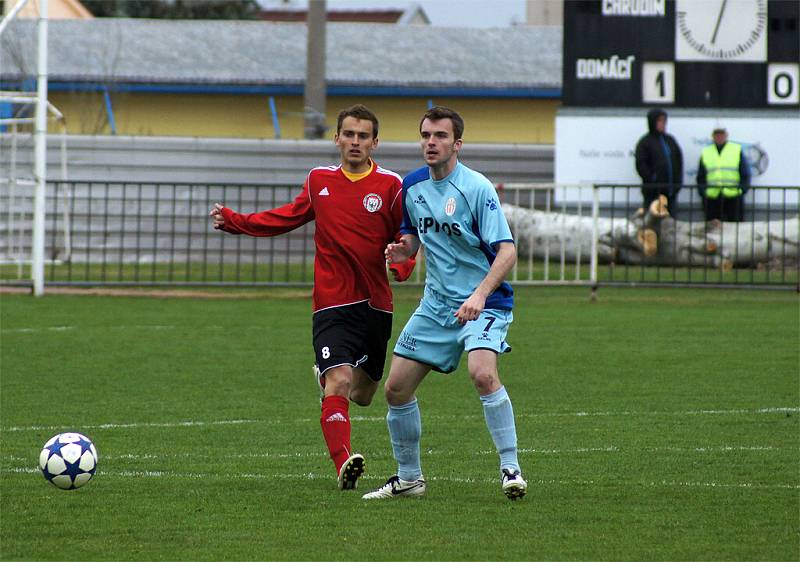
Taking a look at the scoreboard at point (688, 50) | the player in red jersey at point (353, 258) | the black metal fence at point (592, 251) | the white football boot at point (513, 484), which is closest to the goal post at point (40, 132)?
the black metal fence at point (592, 251)

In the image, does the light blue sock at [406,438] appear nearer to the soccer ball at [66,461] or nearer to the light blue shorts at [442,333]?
the light blue shorts at [442,333]

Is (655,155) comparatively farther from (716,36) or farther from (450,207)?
(450,207)

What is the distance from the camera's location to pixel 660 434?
849 centimetres

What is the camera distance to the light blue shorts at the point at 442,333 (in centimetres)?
675

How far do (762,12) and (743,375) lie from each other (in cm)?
1230

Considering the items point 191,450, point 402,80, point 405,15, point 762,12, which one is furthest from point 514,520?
point 405,15

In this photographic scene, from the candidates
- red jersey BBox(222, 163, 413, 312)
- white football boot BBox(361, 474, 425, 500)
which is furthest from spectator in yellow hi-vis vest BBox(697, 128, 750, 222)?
white football boot BBox(361, 474, 425, 500)

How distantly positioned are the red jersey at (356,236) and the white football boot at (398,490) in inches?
38.9

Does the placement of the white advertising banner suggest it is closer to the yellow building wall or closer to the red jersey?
the yellow building wall

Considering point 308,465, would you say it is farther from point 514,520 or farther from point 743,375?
point 743,375

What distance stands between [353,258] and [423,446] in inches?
58.1

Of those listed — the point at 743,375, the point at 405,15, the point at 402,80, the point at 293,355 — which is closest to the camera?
the point at 743,375

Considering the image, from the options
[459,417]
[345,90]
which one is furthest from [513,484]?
[345,90]

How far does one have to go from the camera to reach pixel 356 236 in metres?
7.24
